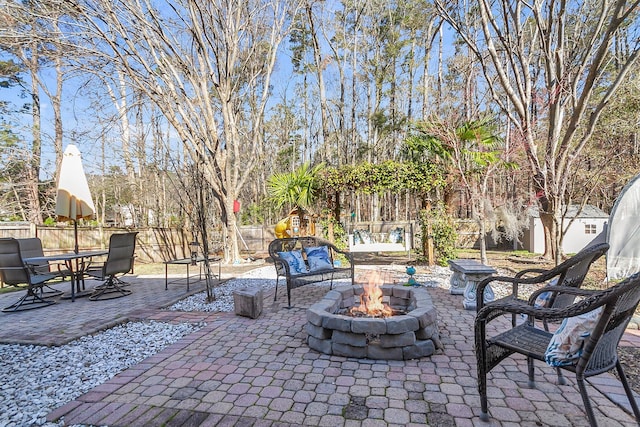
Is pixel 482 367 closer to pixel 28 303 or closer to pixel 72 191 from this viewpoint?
pixel 28 303

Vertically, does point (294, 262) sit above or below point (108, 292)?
above

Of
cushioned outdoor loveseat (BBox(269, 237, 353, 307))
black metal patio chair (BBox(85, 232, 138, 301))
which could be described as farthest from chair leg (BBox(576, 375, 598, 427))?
black metal patio chair (BBox(85, 232, 138, 301))

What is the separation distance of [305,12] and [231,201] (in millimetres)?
8283

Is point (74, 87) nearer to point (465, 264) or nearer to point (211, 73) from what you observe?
point (211, 73)

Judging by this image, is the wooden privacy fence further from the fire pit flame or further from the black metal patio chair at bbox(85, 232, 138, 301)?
the fire pit flame

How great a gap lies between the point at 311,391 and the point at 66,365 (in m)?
2.11

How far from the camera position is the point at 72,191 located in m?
5.02

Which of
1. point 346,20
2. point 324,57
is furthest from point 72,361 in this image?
point 346,20

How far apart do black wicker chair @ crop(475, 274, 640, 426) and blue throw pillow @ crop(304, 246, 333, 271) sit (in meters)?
2.90

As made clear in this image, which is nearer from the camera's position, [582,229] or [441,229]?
[441,229]

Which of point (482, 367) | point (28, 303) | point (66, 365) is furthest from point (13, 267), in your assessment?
point (482, 367)

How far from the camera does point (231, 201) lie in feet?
29.3

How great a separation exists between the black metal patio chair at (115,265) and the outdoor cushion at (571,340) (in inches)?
208

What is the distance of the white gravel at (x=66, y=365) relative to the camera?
2051mm
